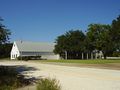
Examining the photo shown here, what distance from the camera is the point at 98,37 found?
89062mm

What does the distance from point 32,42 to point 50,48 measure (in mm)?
6295

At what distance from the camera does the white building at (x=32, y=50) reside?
93250 millimetres

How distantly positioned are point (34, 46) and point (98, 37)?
20.8 m

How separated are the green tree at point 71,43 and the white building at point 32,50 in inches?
152

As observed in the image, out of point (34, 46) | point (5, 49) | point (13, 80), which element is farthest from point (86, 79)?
point (34, 46)

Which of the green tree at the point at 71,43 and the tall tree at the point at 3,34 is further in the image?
the green tree at the point at 71,43

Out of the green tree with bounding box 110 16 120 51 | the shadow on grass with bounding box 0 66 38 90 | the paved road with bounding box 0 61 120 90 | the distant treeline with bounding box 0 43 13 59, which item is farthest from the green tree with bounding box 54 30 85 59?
the shadow on grass with bounding box 0 66 38 90

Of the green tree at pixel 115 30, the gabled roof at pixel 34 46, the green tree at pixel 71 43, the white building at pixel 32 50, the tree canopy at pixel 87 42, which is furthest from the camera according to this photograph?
the gabled roof at pixel 34 46

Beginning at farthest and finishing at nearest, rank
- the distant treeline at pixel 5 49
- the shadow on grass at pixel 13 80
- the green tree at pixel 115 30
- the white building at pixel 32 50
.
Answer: the white building at pixel 32 50, the green tree at pixel 115 30, the distant treeline at pixel 5 49, the shadow on grass at pixel 13 80

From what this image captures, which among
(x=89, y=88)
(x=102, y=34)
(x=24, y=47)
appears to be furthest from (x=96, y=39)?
(x=89, y=88)

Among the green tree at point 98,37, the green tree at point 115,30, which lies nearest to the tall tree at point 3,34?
the green tree at point 115,30

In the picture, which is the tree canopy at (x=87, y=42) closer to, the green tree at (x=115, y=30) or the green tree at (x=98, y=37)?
the green tree at (x=98, y=37)

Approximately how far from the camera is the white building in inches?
3671

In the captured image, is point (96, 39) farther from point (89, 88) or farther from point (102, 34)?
point (89, 88)
